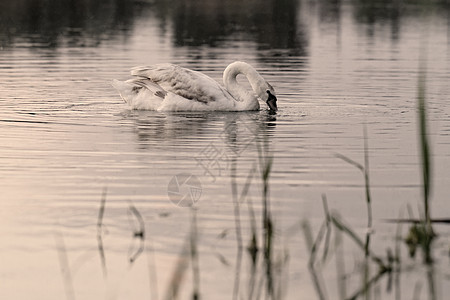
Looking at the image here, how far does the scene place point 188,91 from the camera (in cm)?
1620

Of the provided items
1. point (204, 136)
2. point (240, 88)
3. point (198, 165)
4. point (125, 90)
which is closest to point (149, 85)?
point (125, 90)

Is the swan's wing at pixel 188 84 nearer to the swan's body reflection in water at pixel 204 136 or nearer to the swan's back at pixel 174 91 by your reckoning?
the swan's back at pixel 174 91

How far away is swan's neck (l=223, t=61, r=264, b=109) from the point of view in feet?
54.0

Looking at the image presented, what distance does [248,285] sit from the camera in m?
6.86

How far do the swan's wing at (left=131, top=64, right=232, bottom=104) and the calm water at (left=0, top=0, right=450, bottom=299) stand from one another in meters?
0.42

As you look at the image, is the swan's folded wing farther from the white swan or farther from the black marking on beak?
the black marking on beak

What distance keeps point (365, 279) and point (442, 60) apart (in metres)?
19.6

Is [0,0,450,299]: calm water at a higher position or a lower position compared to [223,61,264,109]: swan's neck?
lower

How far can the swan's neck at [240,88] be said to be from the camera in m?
16.5

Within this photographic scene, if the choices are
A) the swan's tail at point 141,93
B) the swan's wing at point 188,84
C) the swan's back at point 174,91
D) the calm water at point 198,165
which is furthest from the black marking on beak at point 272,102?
the swan's tail at point 141,93

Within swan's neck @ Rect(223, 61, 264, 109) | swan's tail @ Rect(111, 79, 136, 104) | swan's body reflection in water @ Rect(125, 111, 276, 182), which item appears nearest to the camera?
swan's body reflection in water @ Rect(125, 111, 276, 182)

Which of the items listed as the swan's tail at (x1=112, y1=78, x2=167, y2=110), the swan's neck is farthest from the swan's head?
the swan's tail at (x1=112, y1=78, x2=167, y2=110)

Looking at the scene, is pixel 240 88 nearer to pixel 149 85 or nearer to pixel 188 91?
pixel 188 91

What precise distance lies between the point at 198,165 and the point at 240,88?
5.55 m
